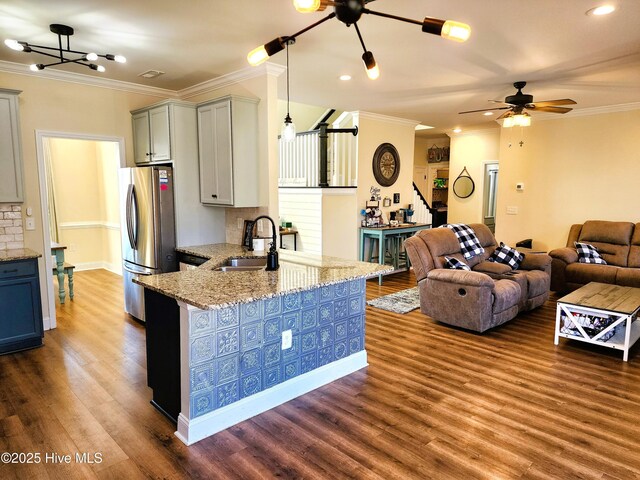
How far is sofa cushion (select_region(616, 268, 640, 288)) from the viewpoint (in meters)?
4.95

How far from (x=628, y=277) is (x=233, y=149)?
4853 millimetres

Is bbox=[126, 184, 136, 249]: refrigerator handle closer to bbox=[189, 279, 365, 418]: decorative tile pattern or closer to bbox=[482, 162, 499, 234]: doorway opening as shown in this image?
bbox=[189, 279, 365, 418]: decorative tile pattern

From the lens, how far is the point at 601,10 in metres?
2.73

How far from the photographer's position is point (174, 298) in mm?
2391

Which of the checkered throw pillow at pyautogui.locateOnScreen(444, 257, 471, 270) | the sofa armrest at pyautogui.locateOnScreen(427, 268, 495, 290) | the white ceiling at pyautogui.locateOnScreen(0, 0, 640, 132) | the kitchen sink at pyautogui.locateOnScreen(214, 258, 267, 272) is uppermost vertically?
the white ceiling at pyautogui.locateOnScreen(0, 0, 640, 132)

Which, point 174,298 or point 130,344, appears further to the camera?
point 130,344

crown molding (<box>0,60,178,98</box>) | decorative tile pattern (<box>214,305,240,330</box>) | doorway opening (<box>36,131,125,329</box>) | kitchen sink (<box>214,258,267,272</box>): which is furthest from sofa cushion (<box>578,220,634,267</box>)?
doorway opening (<box>36,131,125,329</box>)

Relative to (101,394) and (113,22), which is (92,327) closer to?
(101,394)

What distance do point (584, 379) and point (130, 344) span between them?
3913 millimetres

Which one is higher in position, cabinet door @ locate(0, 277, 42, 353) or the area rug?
cabinet door @ locate(0, 277, 42, 353)

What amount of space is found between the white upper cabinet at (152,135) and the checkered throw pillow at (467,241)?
3.42 m

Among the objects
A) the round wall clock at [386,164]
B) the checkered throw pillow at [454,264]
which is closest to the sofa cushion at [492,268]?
the checkered throw pillow at [454,264]

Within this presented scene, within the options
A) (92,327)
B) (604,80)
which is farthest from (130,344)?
(604,80)

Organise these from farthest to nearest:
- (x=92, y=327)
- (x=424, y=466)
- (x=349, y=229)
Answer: (x=349, y=229) < (x=92, y=327) < (x=424, y=466)
